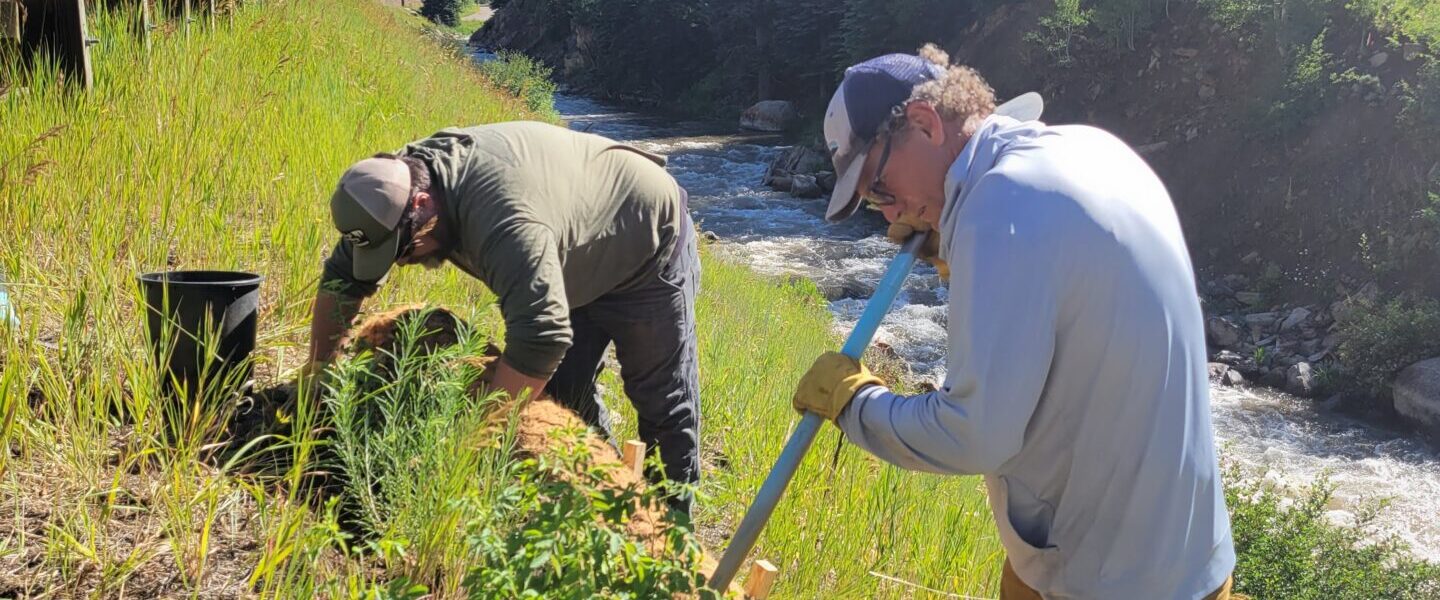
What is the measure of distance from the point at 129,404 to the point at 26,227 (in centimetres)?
111

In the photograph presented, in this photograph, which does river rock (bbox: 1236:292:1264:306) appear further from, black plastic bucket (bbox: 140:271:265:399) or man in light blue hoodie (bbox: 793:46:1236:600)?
black plastic bucket (bbox: 140:271:265:399)

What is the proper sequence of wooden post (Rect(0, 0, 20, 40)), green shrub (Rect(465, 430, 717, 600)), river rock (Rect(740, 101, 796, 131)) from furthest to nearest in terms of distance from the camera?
river rock (Rect(740, 101, 796, 131))
wooden post (Rect(0, 0, 20, 40))
green shrub (Rect(465, 430, 717, 600))

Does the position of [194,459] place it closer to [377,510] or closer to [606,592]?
[377,510]

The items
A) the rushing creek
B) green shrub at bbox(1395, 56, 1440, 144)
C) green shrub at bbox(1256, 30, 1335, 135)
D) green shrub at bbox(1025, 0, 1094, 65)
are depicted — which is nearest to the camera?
the rushing creek

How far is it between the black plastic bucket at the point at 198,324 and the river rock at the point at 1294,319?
1551 cm

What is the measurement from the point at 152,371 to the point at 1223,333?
50.0 ft

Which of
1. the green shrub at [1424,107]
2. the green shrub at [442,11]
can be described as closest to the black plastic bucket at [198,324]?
the green shrub at [1424,107]

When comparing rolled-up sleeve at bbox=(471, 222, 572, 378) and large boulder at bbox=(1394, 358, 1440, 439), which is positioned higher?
rolled-up sleeve at bbox=(471, 222, 572, 378)

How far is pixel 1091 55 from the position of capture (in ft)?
78.4

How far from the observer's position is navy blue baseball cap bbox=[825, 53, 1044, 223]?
2.20 m

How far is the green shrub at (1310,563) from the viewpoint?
8.15 meters

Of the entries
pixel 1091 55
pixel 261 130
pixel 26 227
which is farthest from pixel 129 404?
pixel 1091 55

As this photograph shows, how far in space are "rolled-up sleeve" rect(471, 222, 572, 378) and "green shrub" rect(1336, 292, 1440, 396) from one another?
43.3ft

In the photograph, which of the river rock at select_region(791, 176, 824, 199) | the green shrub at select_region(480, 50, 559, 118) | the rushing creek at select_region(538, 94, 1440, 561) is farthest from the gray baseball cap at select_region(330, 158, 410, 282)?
the river rock at select_region(791, 176, 824, 199)
